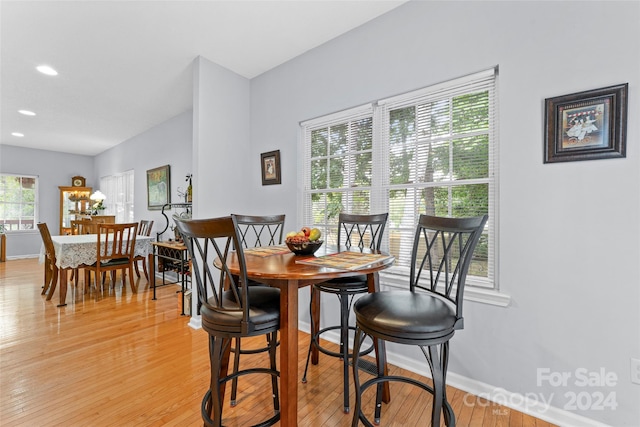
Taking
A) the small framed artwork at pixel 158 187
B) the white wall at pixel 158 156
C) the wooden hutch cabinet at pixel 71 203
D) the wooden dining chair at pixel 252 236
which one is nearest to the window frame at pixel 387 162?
the wooden dining chair at pixel 252 236

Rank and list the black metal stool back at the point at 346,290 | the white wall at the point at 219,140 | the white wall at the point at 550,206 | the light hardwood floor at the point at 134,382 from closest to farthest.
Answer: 1. the white wall at the point at 550,206
2. the light hardwood floor at the point at 134,382
3. the black metal stool back at the point at 346,290
4. the white wall at the point at 219,140

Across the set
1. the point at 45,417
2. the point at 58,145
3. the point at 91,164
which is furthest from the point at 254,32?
the point at 91,164

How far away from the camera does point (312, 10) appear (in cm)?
232

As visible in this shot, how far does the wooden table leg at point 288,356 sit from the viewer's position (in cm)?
127

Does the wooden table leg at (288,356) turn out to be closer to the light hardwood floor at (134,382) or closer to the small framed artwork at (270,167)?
the light hardwood floor at (134,382)

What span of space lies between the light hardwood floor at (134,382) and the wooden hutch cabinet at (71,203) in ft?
16.4

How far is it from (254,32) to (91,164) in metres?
7.65

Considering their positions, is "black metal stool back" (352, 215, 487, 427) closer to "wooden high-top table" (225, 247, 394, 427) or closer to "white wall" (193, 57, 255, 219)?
"wooden high-top table" (225, 247, 394, 427)

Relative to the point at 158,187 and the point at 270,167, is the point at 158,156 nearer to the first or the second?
the point at 158,187

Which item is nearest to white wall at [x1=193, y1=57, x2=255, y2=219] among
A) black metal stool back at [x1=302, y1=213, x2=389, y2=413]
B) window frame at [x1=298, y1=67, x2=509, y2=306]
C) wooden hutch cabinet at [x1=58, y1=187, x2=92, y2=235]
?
window frame at [x1=298, y1=67, x2=509, y2=306]

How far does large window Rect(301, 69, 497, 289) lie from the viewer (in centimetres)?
191

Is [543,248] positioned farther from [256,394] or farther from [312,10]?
[312,10]

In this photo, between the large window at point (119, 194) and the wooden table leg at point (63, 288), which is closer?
the wooden table leg at point (63, 288)

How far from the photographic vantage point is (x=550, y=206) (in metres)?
1.62
